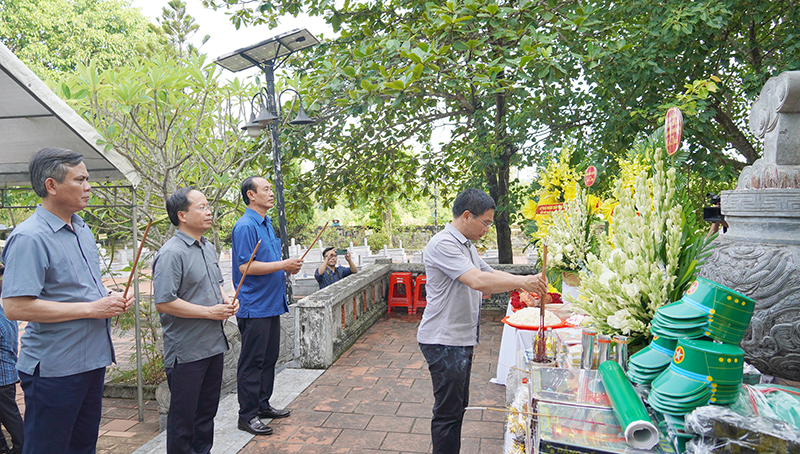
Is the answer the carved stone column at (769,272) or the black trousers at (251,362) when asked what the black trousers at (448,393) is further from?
the black trousers at (251,362)

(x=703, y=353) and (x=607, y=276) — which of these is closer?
(x=703, y=353)

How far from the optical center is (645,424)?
50.2 inches

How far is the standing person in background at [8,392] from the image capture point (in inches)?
138

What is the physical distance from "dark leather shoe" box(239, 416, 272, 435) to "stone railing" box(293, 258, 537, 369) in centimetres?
150

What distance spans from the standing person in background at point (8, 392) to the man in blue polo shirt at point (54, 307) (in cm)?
174

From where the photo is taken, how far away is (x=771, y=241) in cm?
242

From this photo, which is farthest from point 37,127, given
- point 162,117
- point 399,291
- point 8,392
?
point 399,291

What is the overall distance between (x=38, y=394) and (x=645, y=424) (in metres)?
2.49

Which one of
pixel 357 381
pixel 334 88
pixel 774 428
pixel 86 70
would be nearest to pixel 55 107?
pixel 86 70

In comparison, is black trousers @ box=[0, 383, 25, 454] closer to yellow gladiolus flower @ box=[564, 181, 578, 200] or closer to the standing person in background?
the standing person in background

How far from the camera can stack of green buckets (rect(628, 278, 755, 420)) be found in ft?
4.31

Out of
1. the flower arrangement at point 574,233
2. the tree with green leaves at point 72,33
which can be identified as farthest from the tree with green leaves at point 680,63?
the tree with green leaves at point 72,33

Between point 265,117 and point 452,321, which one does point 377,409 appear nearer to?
point 452,321

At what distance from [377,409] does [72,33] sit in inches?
814
